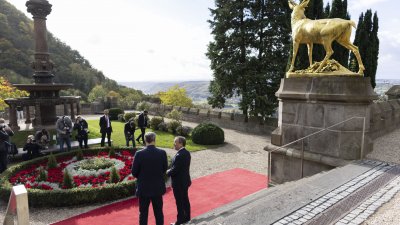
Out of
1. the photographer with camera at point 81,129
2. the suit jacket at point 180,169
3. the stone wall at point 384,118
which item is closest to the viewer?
the suit jacket at point 180,169

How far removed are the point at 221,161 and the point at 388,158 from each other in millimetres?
6898

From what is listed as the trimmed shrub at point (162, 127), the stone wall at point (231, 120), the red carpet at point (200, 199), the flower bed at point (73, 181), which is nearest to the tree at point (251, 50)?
the stone wall at point (231, 120)

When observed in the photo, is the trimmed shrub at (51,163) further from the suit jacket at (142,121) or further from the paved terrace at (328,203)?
the suit jacket at (142,121)

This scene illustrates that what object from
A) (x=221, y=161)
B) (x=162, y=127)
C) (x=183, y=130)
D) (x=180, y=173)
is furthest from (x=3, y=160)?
(x=162, y=127)

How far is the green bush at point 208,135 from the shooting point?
1623 cm

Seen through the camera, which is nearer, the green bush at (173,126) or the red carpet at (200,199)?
the red carpet at (200,199)

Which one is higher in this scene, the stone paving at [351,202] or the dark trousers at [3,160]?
the stone paving at [351,202]

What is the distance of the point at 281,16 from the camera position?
65.0 feet

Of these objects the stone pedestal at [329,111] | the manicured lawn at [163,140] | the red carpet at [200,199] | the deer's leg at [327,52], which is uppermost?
the deer's leg at [327,52]

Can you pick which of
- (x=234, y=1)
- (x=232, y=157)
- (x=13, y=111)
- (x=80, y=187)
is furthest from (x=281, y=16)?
(x=13, y=111)

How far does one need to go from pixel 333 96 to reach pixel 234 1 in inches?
624

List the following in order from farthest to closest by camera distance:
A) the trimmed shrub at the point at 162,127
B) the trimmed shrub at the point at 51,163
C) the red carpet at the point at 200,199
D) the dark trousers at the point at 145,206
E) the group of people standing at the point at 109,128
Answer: the trimmed shrub at the point at 162,127 < the group of people standing at the point at 109,128 < the trimmed shrub at the point at 51,163 < the red carpet at the point at 200,199 < the dark trousers at the point at 145,206

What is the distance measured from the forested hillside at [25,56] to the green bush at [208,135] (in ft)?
160

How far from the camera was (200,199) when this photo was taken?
8633 mm
